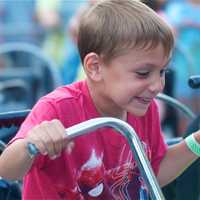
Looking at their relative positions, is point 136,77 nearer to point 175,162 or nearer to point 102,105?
point 102,105

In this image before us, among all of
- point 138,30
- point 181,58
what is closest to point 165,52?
point 138,30

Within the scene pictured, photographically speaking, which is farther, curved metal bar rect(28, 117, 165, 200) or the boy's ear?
the boy's ear

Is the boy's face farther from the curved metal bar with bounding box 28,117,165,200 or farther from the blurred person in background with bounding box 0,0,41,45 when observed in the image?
the blurred person in background with bounding box 0,0,41,45

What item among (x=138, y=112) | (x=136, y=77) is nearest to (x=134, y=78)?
(x=136, y=77)

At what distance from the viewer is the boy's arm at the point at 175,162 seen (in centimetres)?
296

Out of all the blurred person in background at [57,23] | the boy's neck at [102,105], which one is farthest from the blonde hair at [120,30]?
the blurred person in background at [57,23]

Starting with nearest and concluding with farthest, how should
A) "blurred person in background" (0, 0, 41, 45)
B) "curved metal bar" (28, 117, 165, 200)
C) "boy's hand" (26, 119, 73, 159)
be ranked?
"boy's hand" (26, 119, 73, 159) → "curved metal bar" (28, 117, 165, 200) → "blurred person in background" (0, 0, 41, 45)

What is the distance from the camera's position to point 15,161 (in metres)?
2.44

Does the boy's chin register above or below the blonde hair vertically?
below

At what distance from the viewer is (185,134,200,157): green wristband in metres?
2.91

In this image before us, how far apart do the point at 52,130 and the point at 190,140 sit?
74 centimetres

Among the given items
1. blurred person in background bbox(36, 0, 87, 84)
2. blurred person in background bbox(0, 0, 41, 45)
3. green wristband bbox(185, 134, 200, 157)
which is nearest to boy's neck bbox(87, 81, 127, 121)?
green wristband bbox(185, 134, 200, 157)

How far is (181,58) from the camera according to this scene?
6.17m

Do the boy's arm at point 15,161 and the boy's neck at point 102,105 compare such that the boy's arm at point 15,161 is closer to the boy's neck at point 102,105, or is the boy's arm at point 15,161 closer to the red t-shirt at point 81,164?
the red t-shirt at point 81,164
